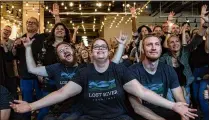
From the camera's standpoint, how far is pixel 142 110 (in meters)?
2.76

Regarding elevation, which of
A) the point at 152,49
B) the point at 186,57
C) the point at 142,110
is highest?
the point at 152,49

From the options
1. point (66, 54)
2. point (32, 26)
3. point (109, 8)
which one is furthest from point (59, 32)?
point (109, 8)

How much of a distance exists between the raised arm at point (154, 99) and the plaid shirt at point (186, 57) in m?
1.17

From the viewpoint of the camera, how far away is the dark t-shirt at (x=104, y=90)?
8.84 feet

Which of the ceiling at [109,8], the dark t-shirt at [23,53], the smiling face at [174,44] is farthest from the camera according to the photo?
the ceiling at [109,8]

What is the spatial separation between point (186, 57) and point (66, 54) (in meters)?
1.42

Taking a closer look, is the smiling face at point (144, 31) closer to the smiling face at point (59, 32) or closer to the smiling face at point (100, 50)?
the smiling face at point (59, 32)

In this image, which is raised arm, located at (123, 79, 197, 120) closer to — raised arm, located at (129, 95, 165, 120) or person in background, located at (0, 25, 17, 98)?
raised arm, located at (129, 95, 165, 120)

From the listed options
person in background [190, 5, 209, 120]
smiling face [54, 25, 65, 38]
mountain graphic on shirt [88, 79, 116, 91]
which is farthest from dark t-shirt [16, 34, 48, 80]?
person in background [190, 5, 209, 120]

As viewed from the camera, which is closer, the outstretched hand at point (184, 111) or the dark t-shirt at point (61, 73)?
the outstretched hand at point (184, 111)

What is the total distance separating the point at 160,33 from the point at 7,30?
6.88 ft

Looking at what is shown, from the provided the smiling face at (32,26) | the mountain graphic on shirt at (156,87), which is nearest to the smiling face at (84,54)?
the smiling face at (32,26)

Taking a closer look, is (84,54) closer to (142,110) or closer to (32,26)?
(32,26)

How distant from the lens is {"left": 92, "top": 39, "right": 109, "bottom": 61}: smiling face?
2.72 m
